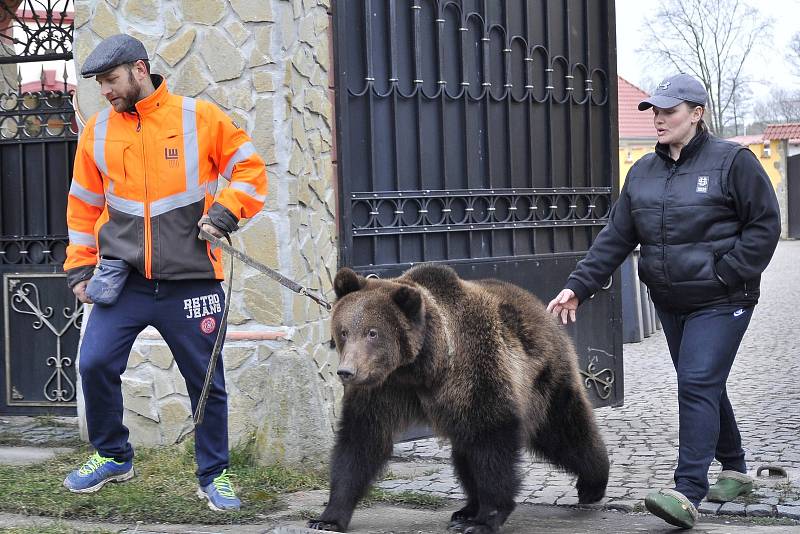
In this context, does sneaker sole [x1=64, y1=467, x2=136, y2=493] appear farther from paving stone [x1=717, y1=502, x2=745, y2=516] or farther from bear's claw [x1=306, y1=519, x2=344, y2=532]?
paving stone [x1=717, y1=502, x2=745, y2=516]

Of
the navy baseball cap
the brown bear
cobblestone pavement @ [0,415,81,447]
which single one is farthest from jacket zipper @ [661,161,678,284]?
cobblestone pavement @ [0,415,81,447]

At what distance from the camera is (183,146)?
17.1 ft

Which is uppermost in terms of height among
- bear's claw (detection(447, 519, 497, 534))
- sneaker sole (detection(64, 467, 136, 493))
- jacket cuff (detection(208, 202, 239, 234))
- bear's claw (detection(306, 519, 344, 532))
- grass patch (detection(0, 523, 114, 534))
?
jacket cuff (detection(208, 202, 239, 234))

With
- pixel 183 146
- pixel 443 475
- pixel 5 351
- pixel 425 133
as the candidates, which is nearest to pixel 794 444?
pixel 443 475

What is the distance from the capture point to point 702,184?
5.09 meters

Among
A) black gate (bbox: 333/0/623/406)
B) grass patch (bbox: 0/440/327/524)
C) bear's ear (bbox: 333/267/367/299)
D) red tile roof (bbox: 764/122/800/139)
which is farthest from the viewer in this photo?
red tile roof (bbox: 764/122/800/139)

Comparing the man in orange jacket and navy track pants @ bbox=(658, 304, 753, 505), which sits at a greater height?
the man in orange jacket

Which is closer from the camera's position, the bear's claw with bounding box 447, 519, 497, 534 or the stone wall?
the bear's claw with bounding box 447, 519, 497, 534

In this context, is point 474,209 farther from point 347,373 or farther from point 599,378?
point 347,373

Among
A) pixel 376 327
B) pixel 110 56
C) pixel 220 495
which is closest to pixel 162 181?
pixel 110 56

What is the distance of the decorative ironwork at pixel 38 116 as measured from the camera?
8070mm

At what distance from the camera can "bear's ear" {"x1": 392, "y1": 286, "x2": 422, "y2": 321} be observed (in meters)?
4.74

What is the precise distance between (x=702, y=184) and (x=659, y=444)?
2540 mm

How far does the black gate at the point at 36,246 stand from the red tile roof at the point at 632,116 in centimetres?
3397
